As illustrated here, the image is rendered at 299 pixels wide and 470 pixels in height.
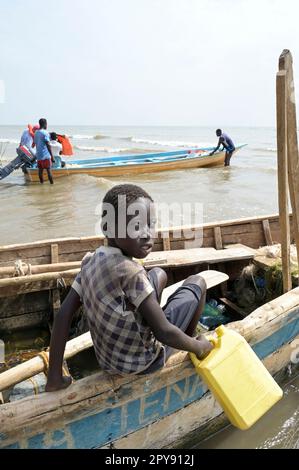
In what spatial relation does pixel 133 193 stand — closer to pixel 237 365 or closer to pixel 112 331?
pixel 112 331

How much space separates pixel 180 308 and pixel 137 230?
0.65m

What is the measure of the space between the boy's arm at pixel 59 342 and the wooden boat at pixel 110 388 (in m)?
0.05

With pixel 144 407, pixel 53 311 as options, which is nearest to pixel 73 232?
pixel 53 311

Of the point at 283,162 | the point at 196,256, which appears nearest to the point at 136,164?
the point at 196,256

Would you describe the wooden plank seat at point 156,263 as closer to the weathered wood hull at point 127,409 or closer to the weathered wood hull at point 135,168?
the weathered wood hull at point 127,409

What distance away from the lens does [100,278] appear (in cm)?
168

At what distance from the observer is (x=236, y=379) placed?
1.97m

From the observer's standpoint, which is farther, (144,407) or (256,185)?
(256,185)

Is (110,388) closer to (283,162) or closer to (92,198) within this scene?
(283,162)

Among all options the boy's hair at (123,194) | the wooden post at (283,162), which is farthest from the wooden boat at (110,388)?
the boy's hair at (123,194)

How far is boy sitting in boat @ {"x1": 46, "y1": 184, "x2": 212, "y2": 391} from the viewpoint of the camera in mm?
1655

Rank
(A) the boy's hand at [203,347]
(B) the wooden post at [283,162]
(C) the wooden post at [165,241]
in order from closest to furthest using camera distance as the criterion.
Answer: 1. (A) the boy's hand at [203,347]
2. (B) the wooden post at [283,162]
3. (C) the wooden post at [165,241]

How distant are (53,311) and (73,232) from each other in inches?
142

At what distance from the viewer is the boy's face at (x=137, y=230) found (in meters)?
1.65
